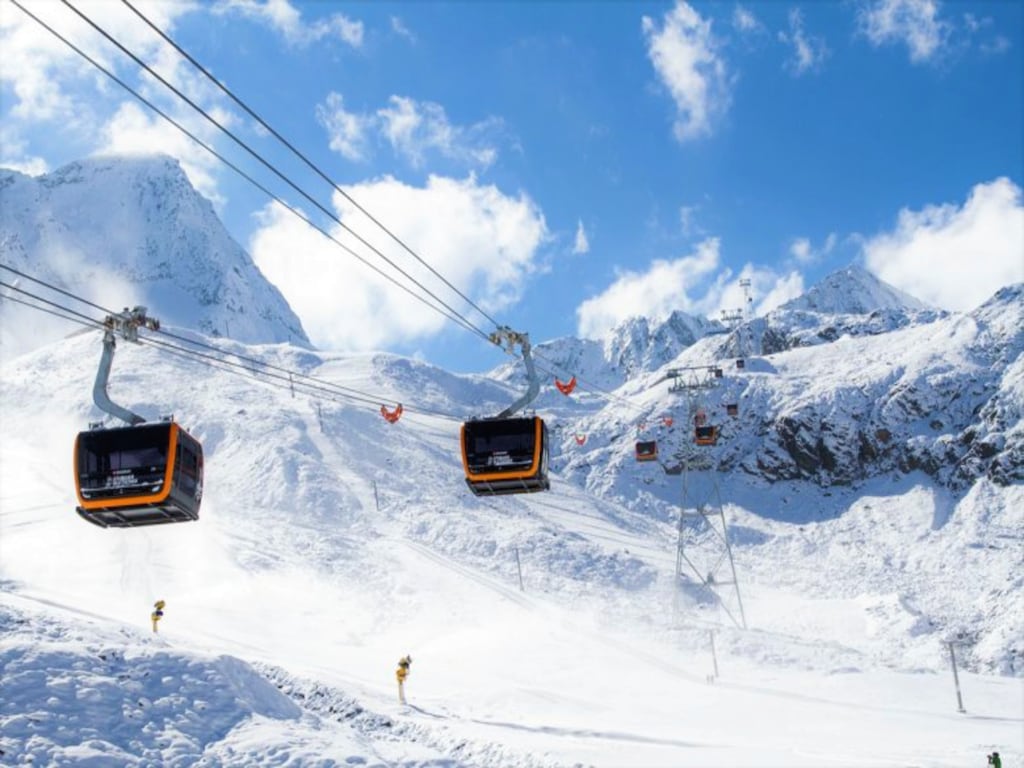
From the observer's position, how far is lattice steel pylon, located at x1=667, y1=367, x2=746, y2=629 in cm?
5491

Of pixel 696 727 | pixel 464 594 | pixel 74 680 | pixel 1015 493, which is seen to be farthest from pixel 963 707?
pixel 1015 493

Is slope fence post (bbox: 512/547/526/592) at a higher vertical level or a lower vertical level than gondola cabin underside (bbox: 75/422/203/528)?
higher

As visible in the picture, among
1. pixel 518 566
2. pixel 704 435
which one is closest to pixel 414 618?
pixel 518 566

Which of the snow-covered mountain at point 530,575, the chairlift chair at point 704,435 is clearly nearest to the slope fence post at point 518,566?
the snow-covered mountain at point 530,575

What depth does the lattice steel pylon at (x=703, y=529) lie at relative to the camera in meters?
54.9

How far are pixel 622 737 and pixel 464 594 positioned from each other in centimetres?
2771

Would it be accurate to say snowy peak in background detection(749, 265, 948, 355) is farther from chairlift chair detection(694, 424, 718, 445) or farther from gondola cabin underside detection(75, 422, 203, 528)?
gondola cabin underside detection(75, 422, 203, 528)

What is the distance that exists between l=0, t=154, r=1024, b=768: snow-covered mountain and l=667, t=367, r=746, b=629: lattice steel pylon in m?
1.21

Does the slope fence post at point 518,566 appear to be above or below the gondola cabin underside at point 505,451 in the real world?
above

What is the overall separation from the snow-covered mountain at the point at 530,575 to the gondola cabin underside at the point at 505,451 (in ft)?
20.6

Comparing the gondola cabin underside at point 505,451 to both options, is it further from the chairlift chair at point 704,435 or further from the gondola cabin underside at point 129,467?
the chairlift chair at point 704,435

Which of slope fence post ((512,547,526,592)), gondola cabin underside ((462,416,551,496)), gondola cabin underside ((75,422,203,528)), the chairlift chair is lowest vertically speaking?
gondola cabin underside ((75,422,203,528))

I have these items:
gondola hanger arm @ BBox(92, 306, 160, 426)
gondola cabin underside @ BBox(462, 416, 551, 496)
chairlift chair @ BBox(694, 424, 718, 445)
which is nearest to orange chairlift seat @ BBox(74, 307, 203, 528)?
gondola hanger arm @ BBox(92, 306, 160, 426)

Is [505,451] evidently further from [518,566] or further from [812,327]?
[812,327]
